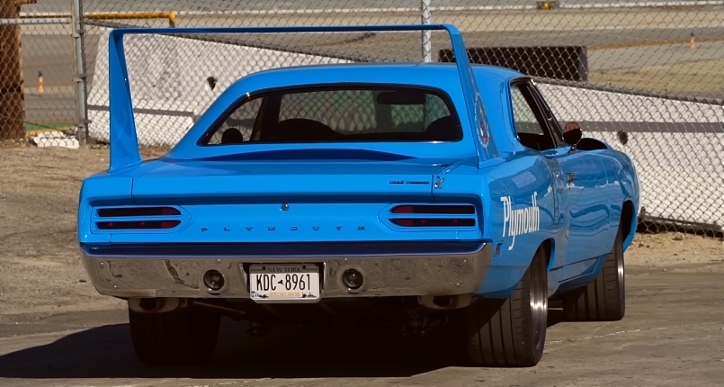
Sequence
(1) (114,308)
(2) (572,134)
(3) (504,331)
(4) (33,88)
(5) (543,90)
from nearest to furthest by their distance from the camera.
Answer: (3) (504,331) → (2) (572,134) → (1) (114,308) → (5) (543,90) → (4) (33,88)

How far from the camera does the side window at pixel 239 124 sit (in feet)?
24.8

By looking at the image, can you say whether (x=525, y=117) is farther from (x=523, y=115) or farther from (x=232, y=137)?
(x=232, y=137)

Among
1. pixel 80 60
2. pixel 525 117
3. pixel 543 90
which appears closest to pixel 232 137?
pixel 525 117

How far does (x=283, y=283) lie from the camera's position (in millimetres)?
6430

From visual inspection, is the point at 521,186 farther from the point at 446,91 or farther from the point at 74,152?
the point at 74,152

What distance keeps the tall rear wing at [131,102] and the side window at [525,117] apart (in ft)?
3.00

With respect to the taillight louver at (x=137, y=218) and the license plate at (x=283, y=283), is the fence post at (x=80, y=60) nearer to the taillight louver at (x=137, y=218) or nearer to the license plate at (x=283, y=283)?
the taillight louver at (x=137, y=218)

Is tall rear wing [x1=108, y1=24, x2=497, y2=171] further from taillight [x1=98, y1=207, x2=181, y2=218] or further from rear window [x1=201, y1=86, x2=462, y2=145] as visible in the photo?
taillight [x1=98, y1=207, x2=181, y2=218]

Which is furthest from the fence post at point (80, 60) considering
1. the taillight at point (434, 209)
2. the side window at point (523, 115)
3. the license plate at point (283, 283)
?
the taillight at point (434, 209)

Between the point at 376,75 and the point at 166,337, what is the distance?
1.62 metres

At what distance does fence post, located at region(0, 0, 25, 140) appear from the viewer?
16891 mm

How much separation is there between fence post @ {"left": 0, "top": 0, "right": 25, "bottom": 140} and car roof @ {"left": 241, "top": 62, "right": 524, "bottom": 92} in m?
9.59

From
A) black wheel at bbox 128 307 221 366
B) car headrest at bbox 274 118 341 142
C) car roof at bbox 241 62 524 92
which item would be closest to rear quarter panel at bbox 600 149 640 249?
car roof at bbox 241 62 524 92

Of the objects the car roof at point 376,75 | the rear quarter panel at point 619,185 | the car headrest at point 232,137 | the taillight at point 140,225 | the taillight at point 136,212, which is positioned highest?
the car roof at point 376,75
